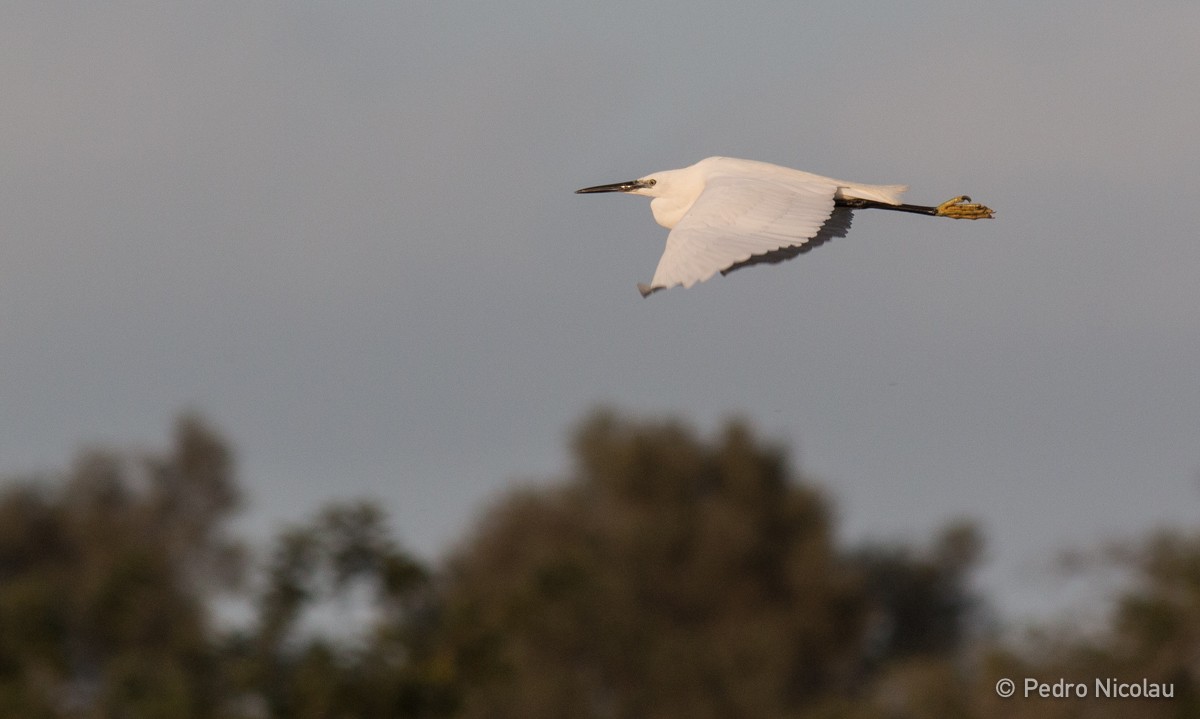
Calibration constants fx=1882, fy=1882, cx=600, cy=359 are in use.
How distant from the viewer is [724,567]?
117 ft

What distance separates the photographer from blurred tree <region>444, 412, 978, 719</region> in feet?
102

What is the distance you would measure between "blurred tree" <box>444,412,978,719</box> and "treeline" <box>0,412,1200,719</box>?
50 mm

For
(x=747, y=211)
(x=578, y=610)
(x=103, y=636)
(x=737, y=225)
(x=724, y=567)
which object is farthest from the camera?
(x=724, y=567)

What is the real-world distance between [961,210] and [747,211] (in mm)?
2496

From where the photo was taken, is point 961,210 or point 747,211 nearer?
point 747,211

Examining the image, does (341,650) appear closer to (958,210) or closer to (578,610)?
(958,210)

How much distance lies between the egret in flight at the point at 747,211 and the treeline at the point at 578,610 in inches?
182

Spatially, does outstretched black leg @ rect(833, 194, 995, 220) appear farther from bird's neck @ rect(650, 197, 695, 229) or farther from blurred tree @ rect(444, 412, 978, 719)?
blurred tree @ rect(444, 412, 978, 719)

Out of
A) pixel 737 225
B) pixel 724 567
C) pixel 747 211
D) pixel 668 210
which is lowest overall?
pixel 737 225

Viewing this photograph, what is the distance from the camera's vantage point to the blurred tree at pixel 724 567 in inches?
1229

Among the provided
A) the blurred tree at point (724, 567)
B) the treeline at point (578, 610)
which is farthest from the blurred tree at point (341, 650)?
the blurred tree at point (724, 567)

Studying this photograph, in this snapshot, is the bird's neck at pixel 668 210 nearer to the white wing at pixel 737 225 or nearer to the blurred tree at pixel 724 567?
the white wing at pixel 737 225

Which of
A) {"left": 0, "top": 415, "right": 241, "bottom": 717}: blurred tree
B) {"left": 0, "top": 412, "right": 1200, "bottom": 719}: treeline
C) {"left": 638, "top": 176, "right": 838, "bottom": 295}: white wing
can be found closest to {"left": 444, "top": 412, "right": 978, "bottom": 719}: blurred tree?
{"left": 0, "top": 412, "right": 1200, "bottom": 719}: treeline

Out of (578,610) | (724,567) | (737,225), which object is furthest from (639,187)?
(724,567)
